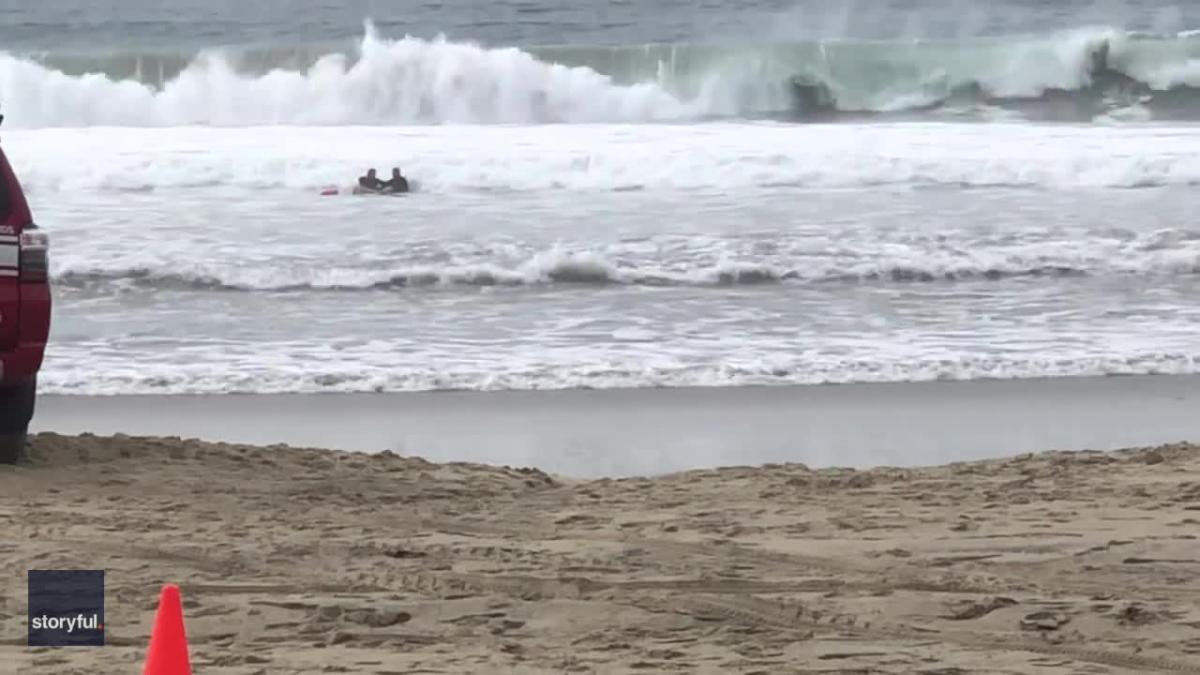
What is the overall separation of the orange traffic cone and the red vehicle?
10.8 feet

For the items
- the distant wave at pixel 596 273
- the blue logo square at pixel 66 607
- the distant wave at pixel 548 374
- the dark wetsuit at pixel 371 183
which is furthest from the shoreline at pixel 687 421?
the dark wetsuit at pixel 371 183

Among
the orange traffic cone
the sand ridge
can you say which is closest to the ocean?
the sand ridge

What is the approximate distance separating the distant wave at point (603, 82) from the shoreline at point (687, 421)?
19.0 m

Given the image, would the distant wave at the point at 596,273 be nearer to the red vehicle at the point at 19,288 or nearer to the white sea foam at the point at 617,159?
the white sea foam at the point at 617,159

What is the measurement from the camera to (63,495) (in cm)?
659

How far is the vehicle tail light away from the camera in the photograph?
6.83 m

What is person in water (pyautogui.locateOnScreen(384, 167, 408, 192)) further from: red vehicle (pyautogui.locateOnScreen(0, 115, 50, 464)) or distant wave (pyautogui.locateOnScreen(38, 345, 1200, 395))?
red vehicle (pyautogui.locateOnScreen(0, 115, 50, 464))

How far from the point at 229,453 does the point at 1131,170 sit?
1478 cm

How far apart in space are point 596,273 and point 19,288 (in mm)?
7241

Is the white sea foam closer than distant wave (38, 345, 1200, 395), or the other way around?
distant wave (38, 345, 1200, 395)

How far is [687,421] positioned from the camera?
8.84 meters

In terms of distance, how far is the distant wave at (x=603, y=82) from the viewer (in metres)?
28.5

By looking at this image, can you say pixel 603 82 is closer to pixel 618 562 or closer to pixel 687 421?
pixel 687 421

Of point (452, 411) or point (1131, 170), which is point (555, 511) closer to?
point (452, 411)
